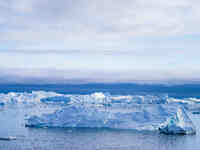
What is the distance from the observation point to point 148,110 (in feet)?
171

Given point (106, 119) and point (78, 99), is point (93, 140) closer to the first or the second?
point (106, 119)

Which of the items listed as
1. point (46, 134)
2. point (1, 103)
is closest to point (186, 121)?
point (46, 134)

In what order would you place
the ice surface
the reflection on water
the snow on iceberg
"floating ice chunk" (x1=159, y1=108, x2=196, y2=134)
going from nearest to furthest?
the reflection on water, "floating ice chunk" (x1=159, y1=108, x2=196, y2=134), the snow on iceberg, the ice surface

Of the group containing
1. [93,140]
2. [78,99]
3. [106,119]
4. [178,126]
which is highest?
[78,99]

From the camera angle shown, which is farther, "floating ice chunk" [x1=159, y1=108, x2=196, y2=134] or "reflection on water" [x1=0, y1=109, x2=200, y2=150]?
"floating ice chunk" [x1=159, y1=108, x2=196, y2=134]

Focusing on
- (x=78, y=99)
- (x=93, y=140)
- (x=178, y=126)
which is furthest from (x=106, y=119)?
(x=78, y=99)

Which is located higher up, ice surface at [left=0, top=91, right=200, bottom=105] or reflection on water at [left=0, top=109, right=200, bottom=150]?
ice surface at [left=0, top=91, right=200, bottom=105]

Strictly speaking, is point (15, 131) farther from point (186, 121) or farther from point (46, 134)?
point (186, 121)

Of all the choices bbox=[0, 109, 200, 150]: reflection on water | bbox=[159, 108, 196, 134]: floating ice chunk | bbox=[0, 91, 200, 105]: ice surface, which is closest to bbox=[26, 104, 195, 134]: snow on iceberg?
bbox=[0, 109, 200, 150]: reflection on water

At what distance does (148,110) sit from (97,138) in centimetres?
1388

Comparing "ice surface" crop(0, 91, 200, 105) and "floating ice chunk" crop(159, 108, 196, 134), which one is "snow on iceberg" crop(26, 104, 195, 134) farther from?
"ice surface" crop(0, 91, 200, 105)

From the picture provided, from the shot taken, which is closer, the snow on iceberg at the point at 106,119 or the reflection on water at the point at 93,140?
the reflection on water at the point at 93,140

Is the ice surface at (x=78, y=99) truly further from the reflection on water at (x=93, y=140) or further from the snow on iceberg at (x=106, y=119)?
the reflection on water at (x=93, y=140)

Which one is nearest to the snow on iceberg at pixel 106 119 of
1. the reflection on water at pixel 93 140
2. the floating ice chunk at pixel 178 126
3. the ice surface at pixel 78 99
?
the reflection on water at pixel 93 140
